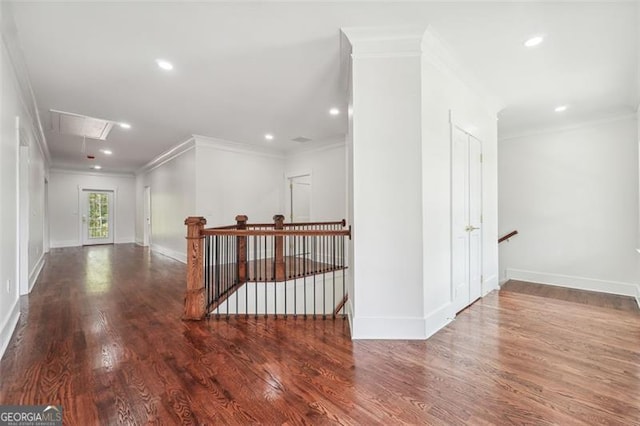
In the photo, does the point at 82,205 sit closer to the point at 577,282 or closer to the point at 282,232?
the point at 282,232

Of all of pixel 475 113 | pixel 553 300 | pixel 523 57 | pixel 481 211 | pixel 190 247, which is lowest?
pixel 553 300

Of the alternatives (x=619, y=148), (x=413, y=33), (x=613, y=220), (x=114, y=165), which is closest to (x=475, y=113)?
(x=413, y=33)

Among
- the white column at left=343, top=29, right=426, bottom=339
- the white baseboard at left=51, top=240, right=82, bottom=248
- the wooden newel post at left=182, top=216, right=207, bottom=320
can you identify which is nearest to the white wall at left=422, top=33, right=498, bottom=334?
the white column at left=343, top=29, right=426, bottom=339

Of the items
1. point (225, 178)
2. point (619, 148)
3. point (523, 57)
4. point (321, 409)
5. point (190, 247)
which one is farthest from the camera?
point (225, 178)

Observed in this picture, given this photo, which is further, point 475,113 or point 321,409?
point 475,113

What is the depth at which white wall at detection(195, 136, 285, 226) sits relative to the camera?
5.86 meters

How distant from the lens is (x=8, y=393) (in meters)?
1.76

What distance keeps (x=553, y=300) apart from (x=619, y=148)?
2.58 metres

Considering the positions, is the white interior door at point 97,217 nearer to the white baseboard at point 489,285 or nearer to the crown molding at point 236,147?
the crown molding at point 236,147

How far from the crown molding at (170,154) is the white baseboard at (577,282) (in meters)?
6.66

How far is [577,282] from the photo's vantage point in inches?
178

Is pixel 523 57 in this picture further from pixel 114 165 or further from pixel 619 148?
pixel 114 165
